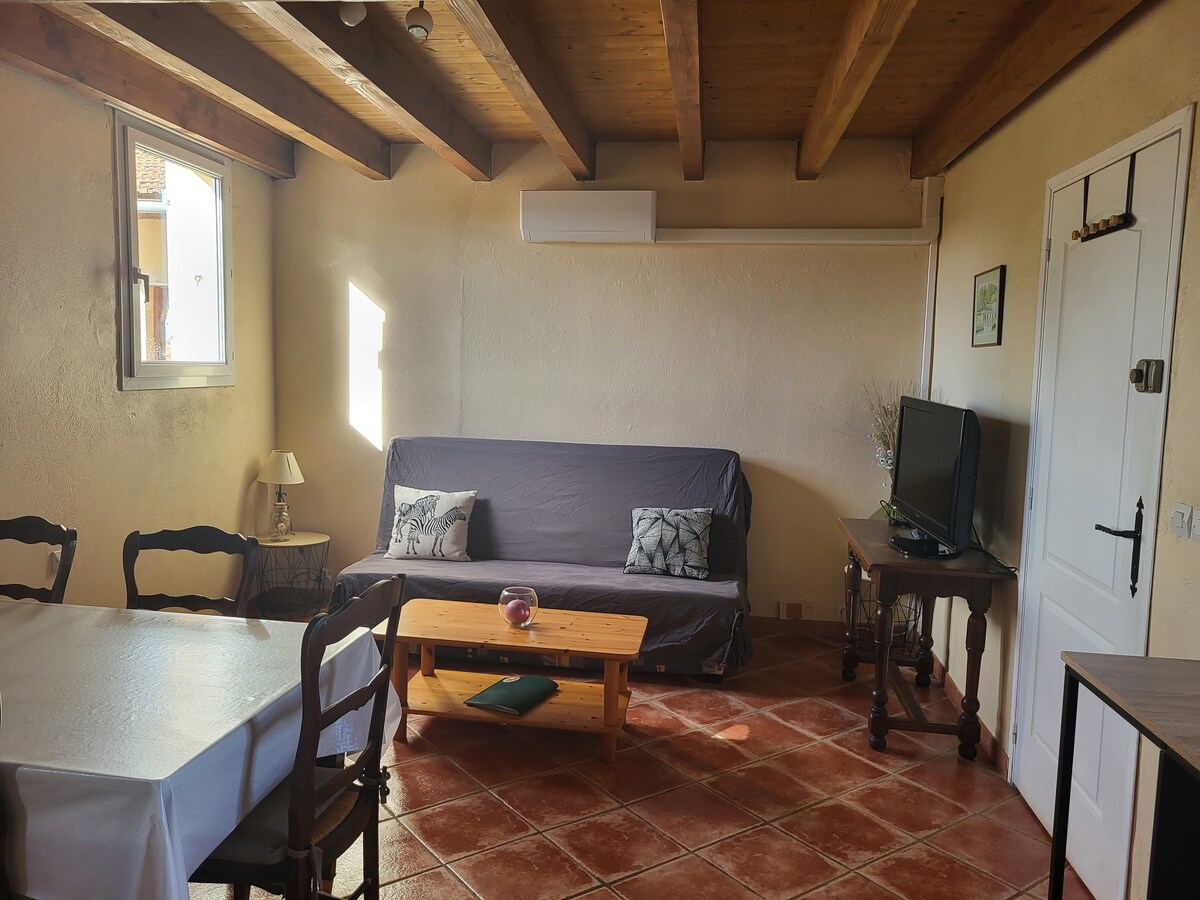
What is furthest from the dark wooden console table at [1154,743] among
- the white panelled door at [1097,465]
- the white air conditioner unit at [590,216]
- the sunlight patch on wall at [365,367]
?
the sunlight patch on wall at [365,367]

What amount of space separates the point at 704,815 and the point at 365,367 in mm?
3144

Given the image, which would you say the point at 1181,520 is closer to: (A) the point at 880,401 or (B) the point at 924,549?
(B) the point at 924,549

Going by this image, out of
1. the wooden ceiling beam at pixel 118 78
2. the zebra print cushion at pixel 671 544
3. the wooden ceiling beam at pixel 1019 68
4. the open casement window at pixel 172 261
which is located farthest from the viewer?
the zebra print cushion at pixel 671 544

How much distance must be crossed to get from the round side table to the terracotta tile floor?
156 cm

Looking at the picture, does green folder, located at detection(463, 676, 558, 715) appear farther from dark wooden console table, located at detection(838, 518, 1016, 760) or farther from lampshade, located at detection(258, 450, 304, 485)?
lampshade, located at detection(258, 450, 304, 485)

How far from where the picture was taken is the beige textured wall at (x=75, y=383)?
306cm

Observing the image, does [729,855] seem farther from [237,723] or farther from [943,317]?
[943,317]

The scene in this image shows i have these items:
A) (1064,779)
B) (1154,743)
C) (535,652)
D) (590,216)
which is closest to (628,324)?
(590,216)

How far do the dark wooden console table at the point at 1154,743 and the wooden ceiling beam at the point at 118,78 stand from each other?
3508 mm

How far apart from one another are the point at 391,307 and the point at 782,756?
3.13m

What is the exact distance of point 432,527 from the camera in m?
4.34

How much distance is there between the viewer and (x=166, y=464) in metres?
3.93

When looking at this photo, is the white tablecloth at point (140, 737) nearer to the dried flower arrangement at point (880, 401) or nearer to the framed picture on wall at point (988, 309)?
the framed picture on wall at point (988, 309)

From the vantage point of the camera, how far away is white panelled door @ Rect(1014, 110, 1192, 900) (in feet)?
7.06
